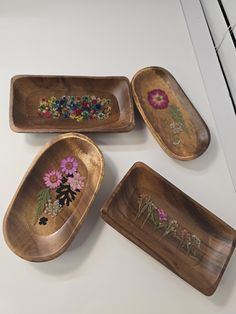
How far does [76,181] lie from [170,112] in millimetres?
367

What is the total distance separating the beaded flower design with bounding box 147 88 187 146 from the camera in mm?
959

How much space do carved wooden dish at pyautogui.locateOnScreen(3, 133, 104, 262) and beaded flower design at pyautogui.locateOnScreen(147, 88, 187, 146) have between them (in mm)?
251

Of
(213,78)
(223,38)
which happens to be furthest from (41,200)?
(223,38)

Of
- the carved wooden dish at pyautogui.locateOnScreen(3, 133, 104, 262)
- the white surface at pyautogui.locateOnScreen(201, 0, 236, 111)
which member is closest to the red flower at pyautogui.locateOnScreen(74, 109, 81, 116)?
the carved wooden dish at pyautogui.locateOnScreen(3, 133, 104, 262)

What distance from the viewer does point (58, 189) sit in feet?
2.72

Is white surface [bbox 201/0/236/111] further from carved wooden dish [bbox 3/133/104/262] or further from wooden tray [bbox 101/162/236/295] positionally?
carved wooden dish [bbox 3/133/104/262]

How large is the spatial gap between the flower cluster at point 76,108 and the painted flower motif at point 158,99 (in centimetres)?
13

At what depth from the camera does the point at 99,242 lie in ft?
2.61

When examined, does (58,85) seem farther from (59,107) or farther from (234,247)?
(234,247)

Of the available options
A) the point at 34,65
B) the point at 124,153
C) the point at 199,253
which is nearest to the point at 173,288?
the point at 199,253

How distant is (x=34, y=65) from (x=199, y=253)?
2.38 feet

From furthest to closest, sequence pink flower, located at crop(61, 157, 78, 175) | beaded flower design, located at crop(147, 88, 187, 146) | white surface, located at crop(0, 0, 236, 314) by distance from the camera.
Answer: beaded flower design, located at crop(147, 88, 187, 146) < pink flower, located at crop(61, 157, 78, 175) < white surface, located at crop(0, 0, 236, 314)

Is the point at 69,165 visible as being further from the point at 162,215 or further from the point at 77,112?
the point at 162,215

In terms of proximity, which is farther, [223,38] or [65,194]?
[223,38]
